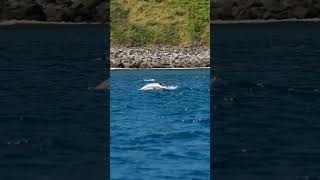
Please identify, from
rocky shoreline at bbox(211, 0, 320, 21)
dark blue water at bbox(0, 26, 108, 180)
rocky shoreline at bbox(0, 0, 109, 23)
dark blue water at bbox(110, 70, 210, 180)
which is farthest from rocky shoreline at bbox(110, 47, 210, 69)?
rocky shoreline at bbox(211, 0, 320, 21)

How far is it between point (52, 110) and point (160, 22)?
51.6 meters

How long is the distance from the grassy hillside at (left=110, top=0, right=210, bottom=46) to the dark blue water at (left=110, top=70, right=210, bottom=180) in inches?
995

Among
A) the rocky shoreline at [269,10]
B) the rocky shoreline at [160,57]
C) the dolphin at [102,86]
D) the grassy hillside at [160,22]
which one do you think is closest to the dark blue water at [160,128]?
the dolphin at [102,86]

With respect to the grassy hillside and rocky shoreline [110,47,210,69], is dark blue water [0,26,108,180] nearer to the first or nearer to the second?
rocky shoreline [110,47,210,69]

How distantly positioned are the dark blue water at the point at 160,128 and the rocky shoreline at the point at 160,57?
635 centimetres

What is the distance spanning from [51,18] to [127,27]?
10649 mm

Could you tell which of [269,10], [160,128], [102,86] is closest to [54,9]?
[269,10]

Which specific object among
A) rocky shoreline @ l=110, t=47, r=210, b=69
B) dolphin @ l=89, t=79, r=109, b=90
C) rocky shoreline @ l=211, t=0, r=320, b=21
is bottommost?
rocky shoreline @ l=110, t=47, r=210, b=69

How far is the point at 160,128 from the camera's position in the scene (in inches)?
1025

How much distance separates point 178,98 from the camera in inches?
1452

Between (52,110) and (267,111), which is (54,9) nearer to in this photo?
(52,110)

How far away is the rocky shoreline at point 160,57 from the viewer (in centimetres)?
5595

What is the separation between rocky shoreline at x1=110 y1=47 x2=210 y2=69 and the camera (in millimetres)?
55947

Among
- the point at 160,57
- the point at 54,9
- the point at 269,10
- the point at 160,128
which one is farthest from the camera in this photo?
the point at 269,10
